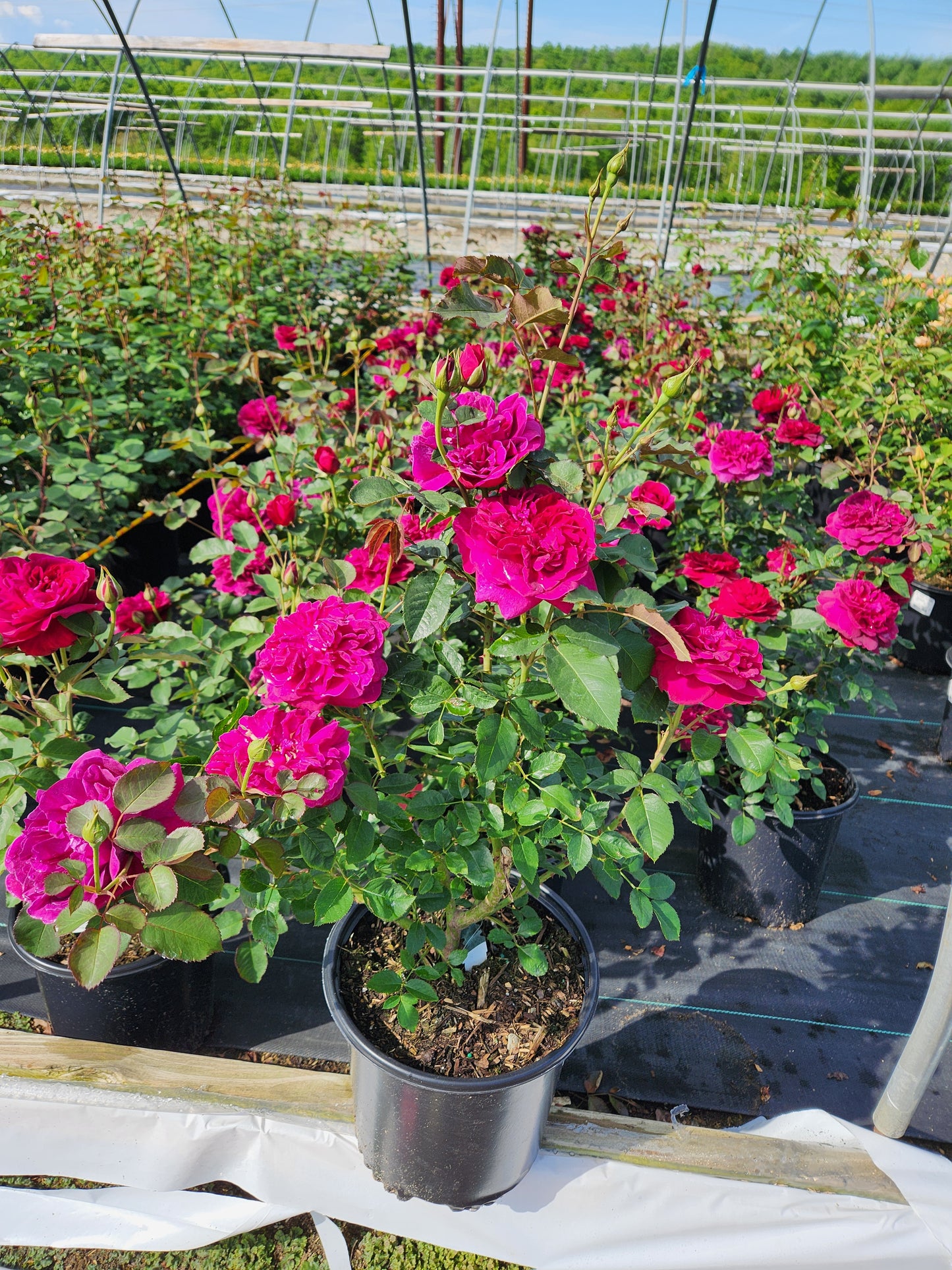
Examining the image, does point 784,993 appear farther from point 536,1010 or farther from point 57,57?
point 57,57

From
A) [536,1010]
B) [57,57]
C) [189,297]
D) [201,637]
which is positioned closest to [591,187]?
[201,637]

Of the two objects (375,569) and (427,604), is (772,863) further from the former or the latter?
(427,604)

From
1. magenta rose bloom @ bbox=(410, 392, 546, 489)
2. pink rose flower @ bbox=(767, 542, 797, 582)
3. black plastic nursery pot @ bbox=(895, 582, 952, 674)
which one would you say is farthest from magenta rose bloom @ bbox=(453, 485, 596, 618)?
black plastic nursery pot @ bbox=(895, 582, 952, 674)

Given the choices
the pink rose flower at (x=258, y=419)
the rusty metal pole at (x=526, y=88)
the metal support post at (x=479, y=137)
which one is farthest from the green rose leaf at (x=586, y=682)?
the rusty metal pole at (x=526, y=88)

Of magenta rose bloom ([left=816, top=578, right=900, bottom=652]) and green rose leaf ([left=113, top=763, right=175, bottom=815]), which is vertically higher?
magenta rose bloom ([left=816, top=578, right=900, bottom=652])

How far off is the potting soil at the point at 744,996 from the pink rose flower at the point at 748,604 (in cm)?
83

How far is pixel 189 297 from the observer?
3.10m

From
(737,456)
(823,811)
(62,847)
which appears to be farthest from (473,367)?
(823,811)

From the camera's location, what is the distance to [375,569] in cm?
105

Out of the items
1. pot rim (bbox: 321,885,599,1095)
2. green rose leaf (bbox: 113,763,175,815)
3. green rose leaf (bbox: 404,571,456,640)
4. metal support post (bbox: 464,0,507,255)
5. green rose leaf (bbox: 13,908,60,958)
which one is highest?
metal support post (bbox: 464,0,507,255)

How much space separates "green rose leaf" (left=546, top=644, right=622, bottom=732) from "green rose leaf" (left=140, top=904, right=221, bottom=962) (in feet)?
1.20

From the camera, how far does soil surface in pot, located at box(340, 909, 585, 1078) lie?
112 centimetres

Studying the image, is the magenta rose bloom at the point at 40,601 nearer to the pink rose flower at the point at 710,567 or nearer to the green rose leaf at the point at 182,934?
the green rose leaf at the point at 182,934

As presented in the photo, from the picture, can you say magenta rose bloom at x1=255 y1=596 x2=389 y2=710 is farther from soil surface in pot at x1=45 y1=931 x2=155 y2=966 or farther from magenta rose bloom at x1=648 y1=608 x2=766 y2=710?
soil surface in pot at x1=45 y1=931 x2=155 y2=966
